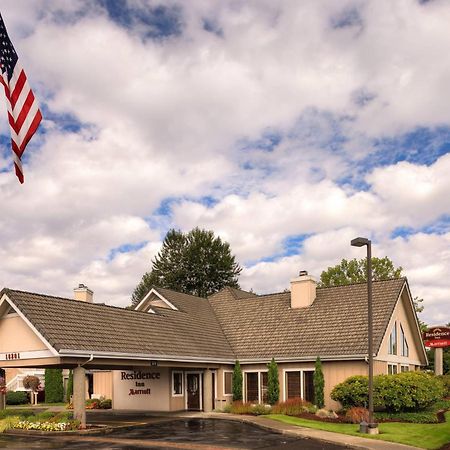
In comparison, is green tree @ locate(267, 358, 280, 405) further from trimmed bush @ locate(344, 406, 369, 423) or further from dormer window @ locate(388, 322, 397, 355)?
dormer window @ locate(388, 322, 397, 355)

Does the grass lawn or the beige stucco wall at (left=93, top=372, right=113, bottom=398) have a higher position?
the beige stucco wall at (left=93, top=372, right=113, bottom=398)

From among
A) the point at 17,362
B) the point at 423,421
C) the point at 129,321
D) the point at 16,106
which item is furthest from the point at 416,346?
the point at 16,106

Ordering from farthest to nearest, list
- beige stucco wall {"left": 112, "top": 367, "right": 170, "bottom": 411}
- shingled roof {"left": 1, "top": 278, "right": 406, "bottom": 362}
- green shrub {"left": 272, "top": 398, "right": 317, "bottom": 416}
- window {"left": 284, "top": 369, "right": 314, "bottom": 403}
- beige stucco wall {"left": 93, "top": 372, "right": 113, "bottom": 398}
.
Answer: beige stucco wall {"left": 93, "top": 372, "right": 113, "bottom": 398} < beige stucco wall {"left": 112, "top": 367, "right": 170, "bottom": 411} < window {"left": 284, "top": 369, "right": 314, "bottom": 403} < green shrub {"left": 272, "top": 398, "right": 317, "bottom": 416} < shingled roof {"left": 1, "top": 278, "right": 406, "bottom": 362}

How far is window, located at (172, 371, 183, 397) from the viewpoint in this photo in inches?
1293

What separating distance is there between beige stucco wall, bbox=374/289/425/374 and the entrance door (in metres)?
9.50

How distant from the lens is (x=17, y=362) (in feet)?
80.1

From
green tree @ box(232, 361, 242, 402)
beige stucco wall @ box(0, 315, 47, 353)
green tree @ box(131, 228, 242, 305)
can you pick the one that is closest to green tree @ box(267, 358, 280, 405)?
green tree @ box(232, 361, 242, 402)

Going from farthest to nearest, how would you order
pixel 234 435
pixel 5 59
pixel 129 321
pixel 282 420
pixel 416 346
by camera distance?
pixel 416 346 → pixel 129 321 → pixel 282 420 → pixel 234 435 → pixel 5 59

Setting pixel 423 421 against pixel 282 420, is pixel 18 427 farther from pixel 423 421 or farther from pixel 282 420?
pixel 423 421

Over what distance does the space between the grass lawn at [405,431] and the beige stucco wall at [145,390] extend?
8.19 metres

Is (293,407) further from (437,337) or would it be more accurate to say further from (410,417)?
(437,337)

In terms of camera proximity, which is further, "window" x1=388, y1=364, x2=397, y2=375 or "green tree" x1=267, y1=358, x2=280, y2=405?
"window" x1=388, y1=364, x2=397, y2=375

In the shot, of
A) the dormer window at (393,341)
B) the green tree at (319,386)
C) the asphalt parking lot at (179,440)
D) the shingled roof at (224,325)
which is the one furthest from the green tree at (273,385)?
the asphalt parking lot at (179,440)

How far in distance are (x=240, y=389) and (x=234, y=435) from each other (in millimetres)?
12088
